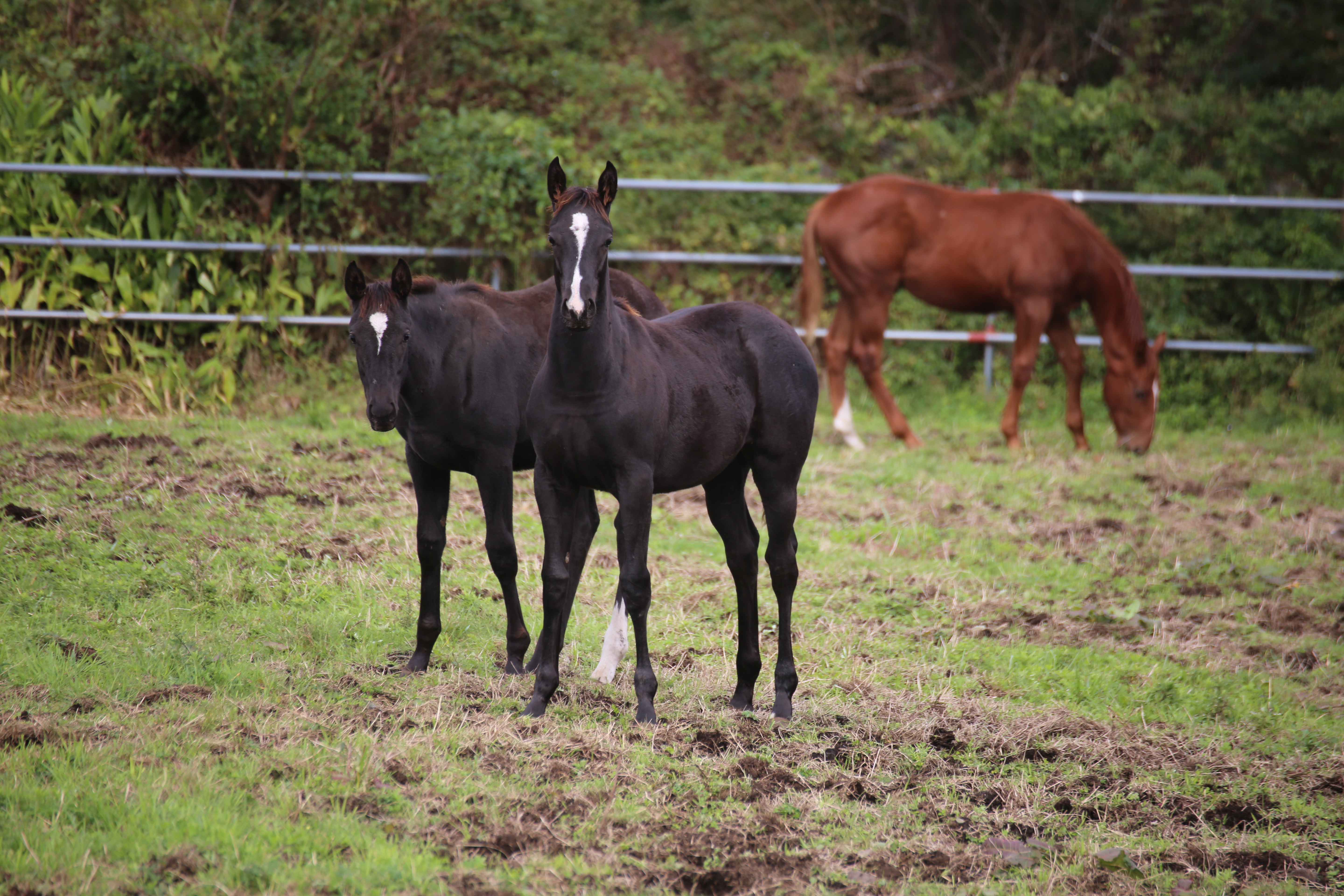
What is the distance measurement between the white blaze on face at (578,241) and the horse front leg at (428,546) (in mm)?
1288

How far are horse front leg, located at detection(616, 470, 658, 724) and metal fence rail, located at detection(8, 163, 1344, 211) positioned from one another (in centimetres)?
641

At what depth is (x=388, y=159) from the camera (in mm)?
10602

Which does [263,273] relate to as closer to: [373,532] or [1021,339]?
[373,532]

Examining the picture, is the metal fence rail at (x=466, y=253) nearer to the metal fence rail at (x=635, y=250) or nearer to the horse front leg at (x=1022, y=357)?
the metal fence rail at (x=635, y=250)

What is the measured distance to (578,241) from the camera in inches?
158

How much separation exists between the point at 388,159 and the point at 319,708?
7333 millimetres

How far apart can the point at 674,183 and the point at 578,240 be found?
659cm

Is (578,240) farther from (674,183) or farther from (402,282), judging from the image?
(674,183)

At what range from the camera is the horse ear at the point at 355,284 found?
14.6 ft

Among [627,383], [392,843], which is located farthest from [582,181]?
[392,843]

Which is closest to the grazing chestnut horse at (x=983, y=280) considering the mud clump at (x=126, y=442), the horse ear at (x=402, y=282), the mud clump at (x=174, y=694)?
the mud clump at (x=126, y=442)

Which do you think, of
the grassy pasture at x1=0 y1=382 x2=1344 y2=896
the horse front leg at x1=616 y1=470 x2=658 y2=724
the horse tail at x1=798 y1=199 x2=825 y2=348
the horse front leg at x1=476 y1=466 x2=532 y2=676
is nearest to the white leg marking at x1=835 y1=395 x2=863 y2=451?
the horse tail at x1=798 y1=199 x2=825 y2=348

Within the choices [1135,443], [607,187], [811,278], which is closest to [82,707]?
[607,187]

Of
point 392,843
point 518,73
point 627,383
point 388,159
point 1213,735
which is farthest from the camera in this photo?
point 518,73
